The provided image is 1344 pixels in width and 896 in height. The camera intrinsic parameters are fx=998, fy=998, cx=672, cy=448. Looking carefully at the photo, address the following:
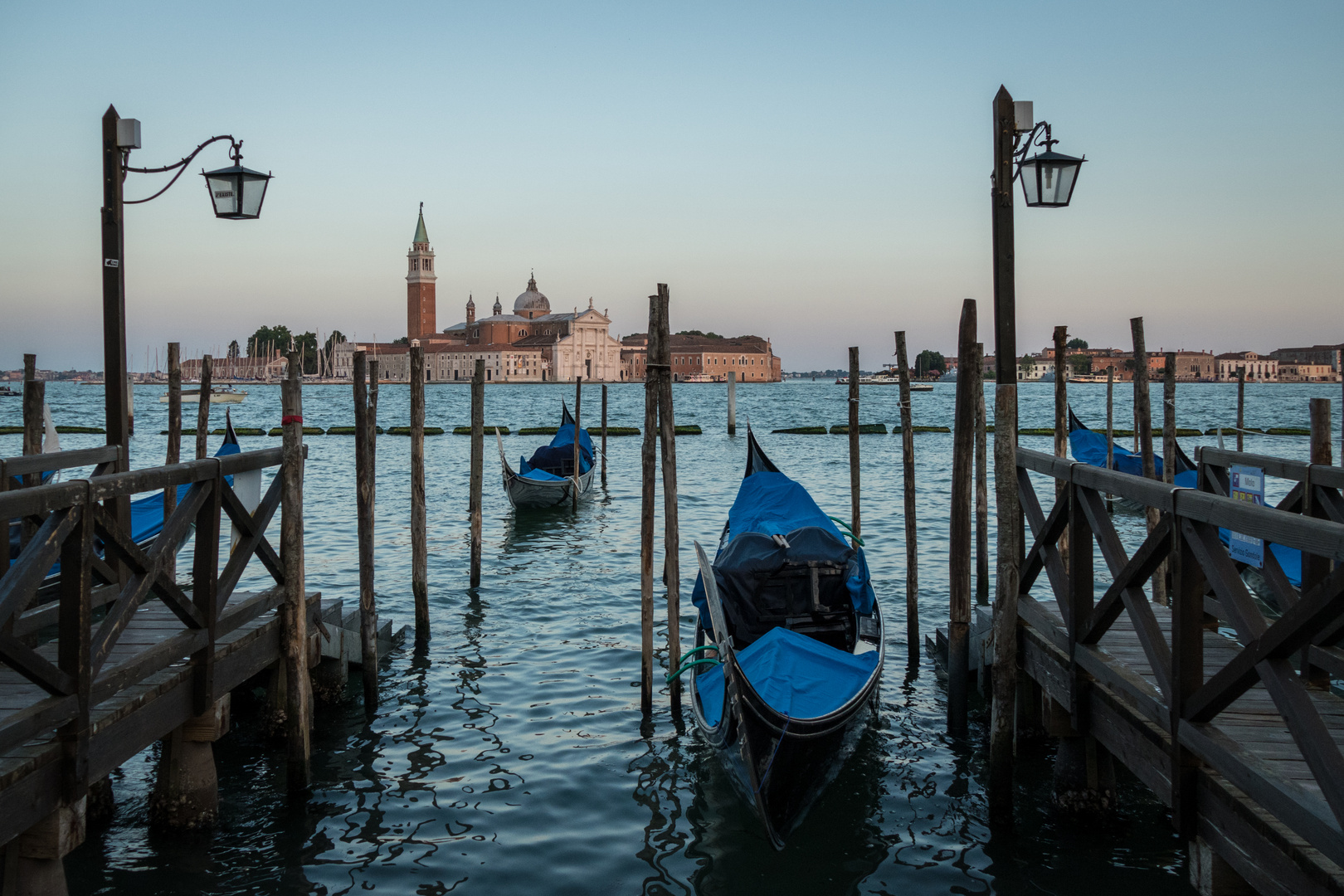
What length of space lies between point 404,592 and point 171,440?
2.09 metres

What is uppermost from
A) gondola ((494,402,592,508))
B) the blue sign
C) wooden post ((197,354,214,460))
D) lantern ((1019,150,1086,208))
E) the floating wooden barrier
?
lantern ((1019,150,1086,208))

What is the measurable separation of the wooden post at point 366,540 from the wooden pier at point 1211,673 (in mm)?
2961

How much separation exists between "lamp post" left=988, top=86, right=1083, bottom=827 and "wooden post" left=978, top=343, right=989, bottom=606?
0.47ft

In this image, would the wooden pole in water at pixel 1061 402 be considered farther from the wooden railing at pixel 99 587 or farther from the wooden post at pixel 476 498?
the wooden post at pixel 476 498

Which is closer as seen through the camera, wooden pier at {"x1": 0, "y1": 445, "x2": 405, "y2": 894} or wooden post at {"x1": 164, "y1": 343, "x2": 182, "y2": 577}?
wooden pier at {"x1": 0, "y1": 445, "x2": 405, "y2": 894}

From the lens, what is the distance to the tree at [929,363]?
307 feet

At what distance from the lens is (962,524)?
4.18m

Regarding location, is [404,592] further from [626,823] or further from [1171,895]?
[1171,895]

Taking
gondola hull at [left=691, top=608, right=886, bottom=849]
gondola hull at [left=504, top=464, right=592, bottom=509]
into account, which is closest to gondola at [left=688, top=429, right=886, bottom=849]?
gondola hull at [left=691, top=608, right=886, bottom=849]

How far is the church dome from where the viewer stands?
9000 cm

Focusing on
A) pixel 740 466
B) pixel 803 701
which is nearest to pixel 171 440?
pixel 803 701

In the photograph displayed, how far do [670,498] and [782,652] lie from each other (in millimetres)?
973

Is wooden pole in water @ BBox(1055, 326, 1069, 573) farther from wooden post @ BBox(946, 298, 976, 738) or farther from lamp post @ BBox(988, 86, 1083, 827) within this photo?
Result: lamp post @ BBox(988, 86, 1083, 827)

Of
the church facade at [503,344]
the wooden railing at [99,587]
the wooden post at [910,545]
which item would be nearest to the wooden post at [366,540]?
the wooden railing at [99,587]
